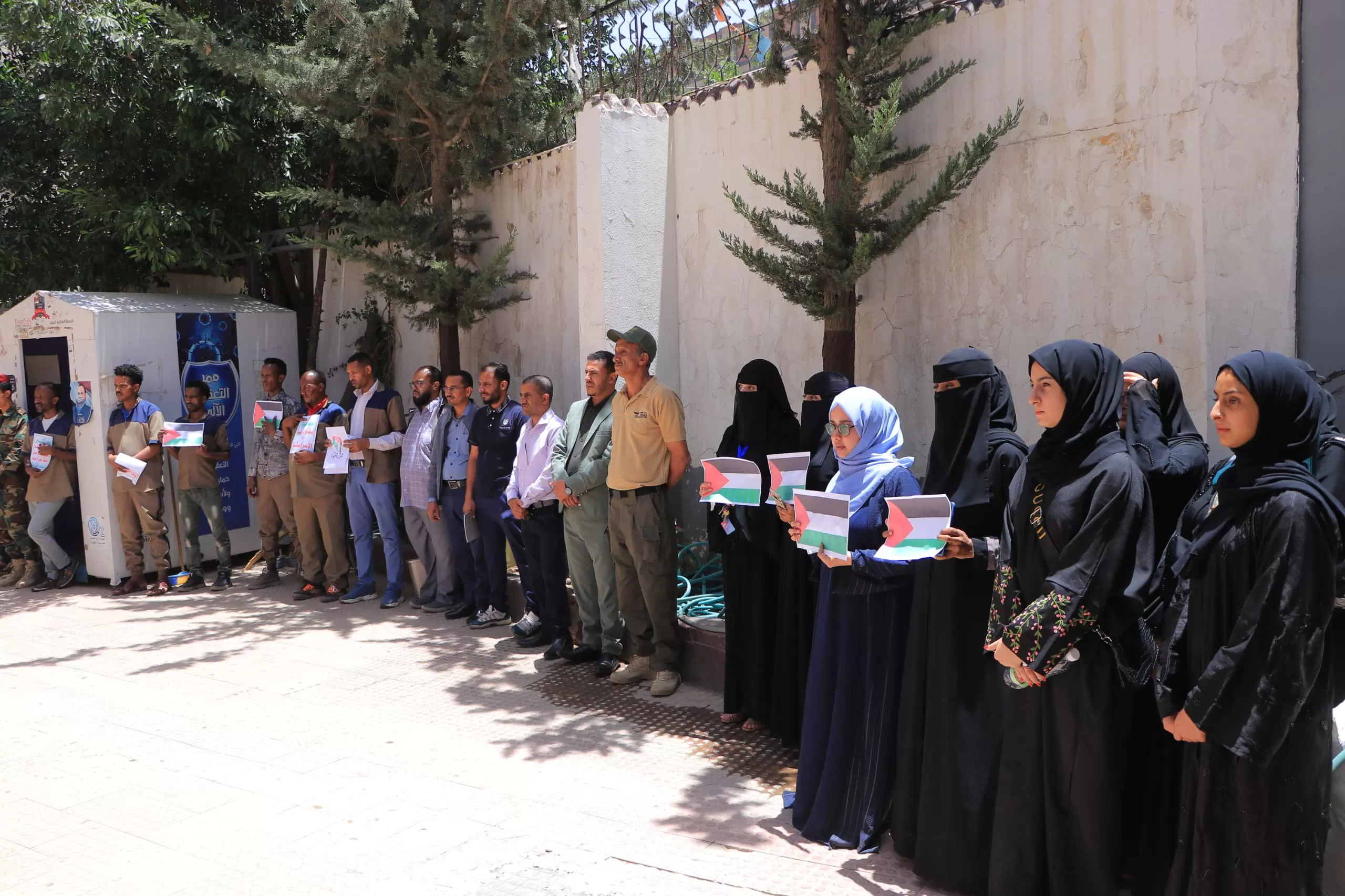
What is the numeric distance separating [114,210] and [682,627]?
24.3 feet

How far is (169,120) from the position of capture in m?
9.97

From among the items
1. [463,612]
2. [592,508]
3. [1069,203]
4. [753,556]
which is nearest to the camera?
[753,556]

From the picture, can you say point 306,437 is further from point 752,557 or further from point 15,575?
point 752,557

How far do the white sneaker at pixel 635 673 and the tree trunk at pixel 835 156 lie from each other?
211 centimetres

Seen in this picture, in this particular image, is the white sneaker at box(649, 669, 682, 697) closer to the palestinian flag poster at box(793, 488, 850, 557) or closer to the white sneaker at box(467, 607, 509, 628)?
the white sneaker at box(467, 607, 509, 628)

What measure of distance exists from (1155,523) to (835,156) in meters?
3.18

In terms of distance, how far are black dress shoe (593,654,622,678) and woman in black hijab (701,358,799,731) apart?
98 cm

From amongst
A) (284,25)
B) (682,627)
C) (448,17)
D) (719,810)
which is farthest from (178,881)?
(284,25)

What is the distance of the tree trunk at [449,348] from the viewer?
9.23 metres

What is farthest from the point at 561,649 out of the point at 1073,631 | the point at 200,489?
the point at 200,489

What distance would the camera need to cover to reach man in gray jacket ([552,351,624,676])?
6184 mm

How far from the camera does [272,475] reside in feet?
28.9

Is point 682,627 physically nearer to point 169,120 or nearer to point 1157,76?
point 1157,76

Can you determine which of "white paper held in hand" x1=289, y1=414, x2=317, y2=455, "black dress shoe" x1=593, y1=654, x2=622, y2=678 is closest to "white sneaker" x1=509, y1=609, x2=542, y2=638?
"black dress shoe" x1=593, y1=654, x2=622, y2=678
